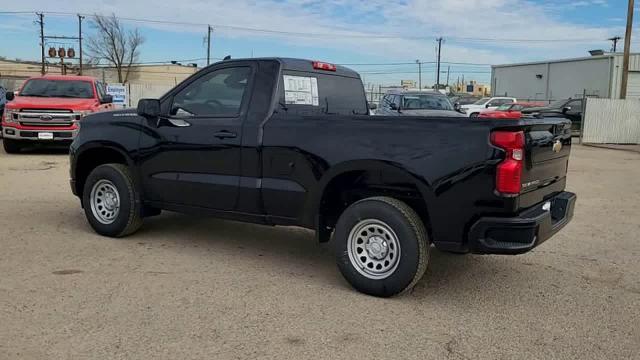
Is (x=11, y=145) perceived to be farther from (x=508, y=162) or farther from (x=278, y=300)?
(x=508, y=162)

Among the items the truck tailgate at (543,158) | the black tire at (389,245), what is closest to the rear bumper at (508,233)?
the truck tailgate at (543,158)

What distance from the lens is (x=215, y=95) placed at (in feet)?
19.1

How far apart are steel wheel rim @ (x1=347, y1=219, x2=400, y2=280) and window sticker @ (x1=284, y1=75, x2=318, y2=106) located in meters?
1.50

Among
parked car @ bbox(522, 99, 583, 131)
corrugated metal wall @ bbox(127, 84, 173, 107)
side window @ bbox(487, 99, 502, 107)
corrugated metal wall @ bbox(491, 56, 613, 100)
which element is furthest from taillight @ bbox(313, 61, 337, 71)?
corrugated metal wall @ bbox(491, 56, 613, 100)

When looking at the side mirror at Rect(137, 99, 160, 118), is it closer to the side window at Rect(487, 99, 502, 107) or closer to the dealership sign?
the dealership sign

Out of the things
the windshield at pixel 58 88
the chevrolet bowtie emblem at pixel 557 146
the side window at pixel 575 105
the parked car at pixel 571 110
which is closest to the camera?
the chevrolet bowtie emblem at pixel 557 146

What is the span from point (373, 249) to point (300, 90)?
5.90 feet

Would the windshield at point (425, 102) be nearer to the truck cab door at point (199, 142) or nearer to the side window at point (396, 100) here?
the side window at point (396, 100)

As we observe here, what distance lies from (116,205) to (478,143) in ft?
13.1

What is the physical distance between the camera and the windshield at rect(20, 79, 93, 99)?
48.6 feet

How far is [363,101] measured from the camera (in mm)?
6652

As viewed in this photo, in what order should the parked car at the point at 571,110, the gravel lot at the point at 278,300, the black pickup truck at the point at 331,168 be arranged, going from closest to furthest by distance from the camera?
1. the gravel lot at the point at 278,300
2. the black pickup truck at the point at 331,168
3. the parked car at the point at 571,110

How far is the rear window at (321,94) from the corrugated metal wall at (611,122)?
1953cm

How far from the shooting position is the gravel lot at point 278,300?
388 centimetres
